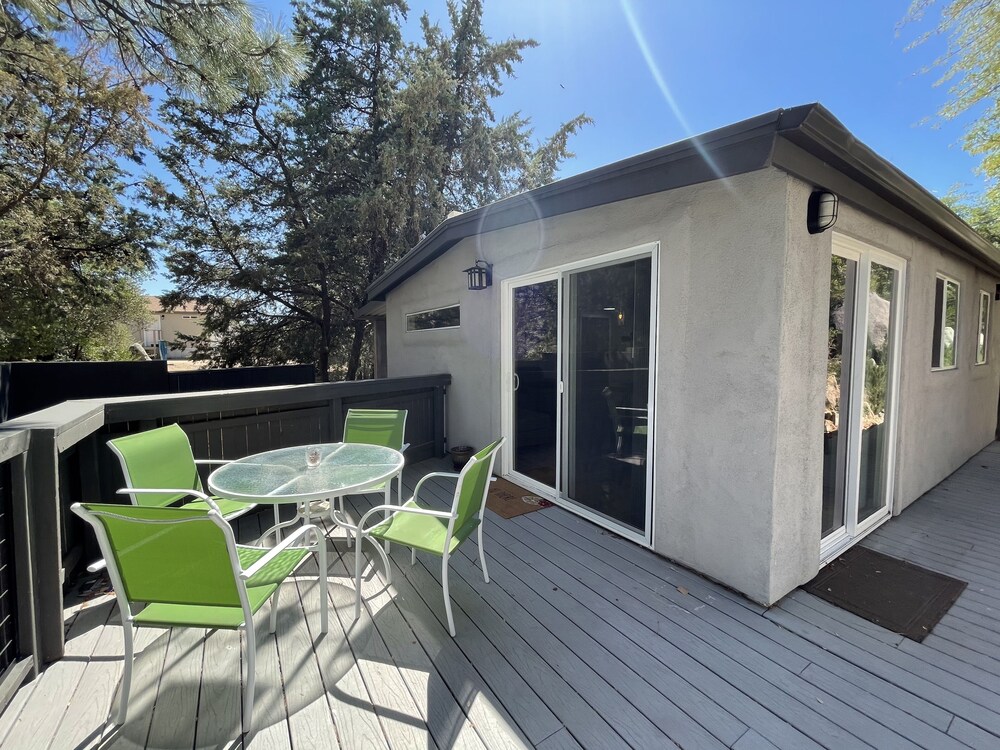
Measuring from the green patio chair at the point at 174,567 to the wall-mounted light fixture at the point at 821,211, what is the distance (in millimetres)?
3045

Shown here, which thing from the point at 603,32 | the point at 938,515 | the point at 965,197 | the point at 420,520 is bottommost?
the point at 938,515

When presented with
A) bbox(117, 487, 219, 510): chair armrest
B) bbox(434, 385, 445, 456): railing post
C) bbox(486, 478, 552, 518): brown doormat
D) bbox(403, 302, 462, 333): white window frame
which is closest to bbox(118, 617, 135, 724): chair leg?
bbox(117, 487, 219, 510): chair armrest

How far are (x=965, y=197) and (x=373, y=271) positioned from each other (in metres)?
13.8

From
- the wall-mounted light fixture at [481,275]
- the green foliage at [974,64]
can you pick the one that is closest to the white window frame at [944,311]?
the green foliage at [974,64]

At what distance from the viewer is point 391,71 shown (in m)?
10.6

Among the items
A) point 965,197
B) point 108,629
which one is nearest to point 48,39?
point 108,629

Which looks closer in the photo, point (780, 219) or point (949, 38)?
point (780, 219)

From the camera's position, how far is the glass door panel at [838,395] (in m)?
2.84

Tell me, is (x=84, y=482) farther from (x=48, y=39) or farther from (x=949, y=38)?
(x=949, y=38)

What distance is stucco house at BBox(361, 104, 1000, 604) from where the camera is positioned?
2.29 meters

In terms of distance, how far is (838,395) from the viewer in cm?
299

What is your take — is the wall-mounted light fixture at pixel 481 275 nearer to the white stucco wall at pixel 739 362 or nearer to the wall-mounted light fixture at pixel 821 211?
the white stucco wall at pixel 739 362

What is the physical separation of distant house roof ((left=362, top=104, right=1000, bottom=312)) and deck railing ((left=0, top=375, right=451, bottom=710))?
245 centimetres

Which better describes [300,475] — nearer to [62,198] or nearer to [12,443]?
[12,443]
